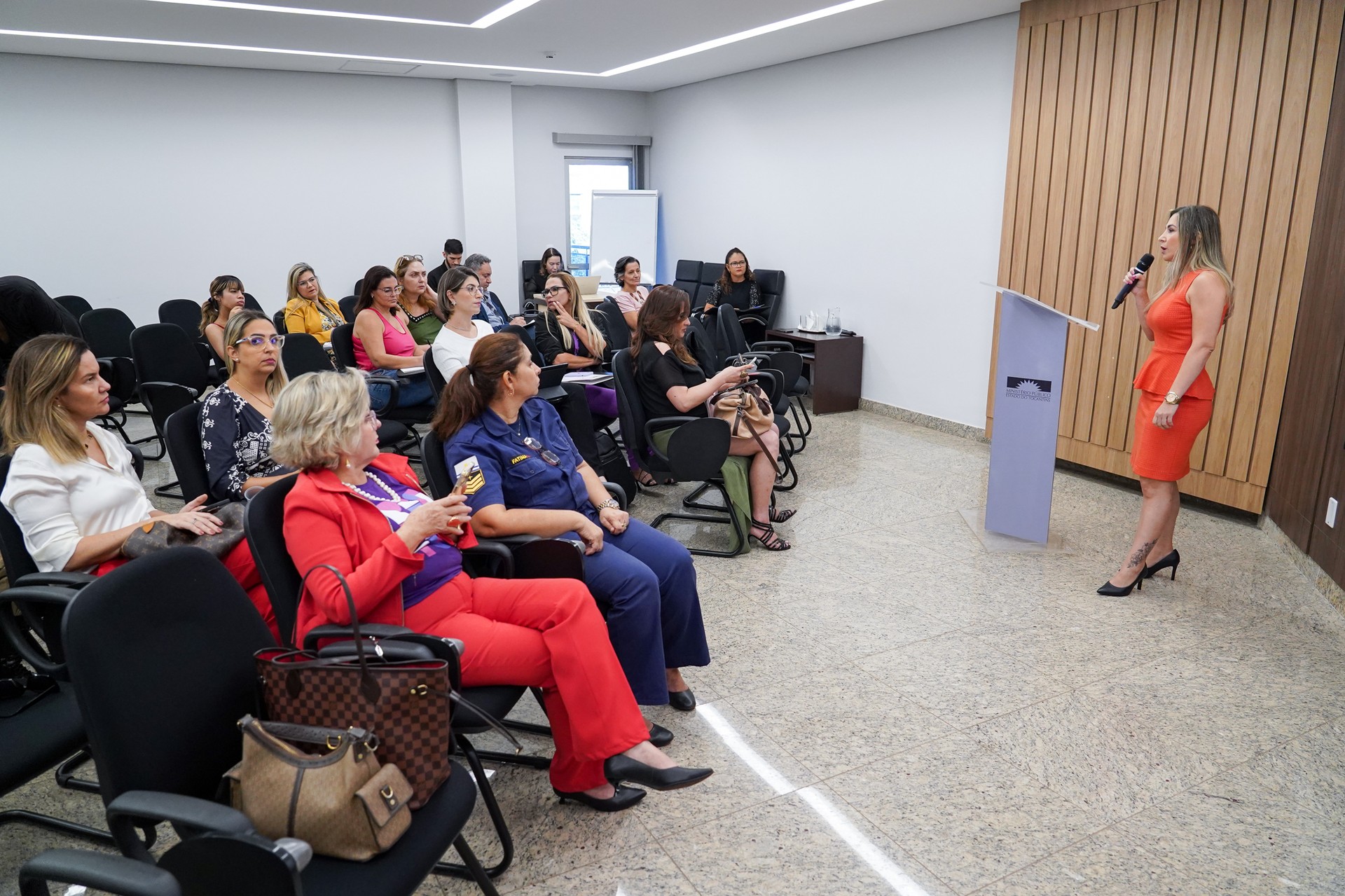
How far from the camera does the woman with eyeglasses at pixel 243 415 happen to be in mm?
2893

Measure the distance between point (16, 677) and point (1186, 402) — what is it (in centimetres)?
398

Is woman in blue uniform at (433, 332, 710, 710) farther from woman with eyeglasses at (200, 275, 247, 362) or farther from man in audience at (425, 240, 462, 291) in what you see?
man in audience at (425, 240, 462, 291)

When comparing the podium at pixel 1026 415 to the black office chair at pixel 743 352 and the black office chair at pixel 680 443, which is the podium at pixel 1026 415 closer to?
the black office chair at pixel 680 443

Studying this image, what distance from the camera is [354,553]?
2129mm

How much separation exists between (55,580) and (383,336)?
11.0 feet

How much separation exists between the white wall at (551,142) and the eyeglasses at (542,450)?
7.34m

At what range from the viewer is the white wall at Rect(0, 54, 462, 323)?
25.9 feet

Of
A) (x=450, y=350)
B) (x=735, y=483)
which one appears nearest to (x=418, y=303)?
(x=450, y=350)

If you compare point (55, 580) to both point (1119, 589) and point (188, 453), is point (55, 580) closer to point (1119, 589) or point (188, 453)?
point (188, 453)

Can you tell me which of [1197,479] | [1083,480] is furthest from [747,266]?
Result: [1197,479]

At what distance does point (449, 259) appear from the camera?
7.79m

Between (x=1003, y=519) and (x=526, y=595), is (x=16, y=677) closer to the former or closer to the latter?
(x=526, y=595)

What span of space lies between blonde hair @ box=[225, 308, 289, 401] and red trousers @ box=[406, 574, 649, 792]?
4.21ft

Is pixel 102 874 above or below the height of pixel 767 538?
above
